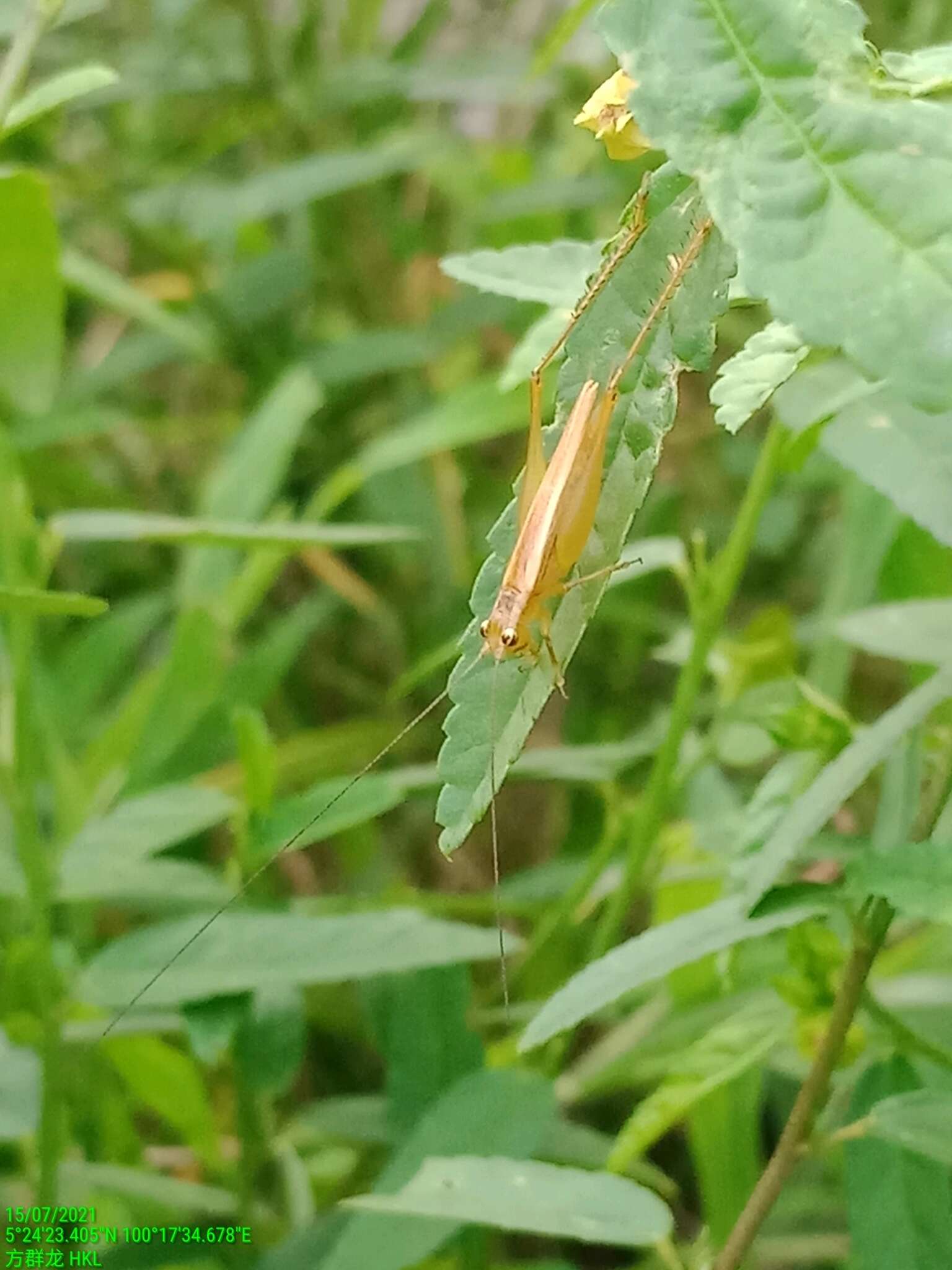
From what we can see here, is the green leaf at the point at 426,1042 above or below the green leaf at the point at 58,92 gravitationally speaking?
below

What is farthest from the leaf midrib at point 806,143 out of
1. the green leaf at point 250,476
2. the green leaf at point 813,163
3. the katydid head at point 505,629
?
the green leaf at point 250,476

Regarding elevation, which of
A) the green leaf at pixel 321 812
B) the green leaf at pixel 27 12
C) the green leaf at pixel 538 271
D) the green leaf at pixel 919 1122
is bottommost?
the green leaf at pixel 321 812

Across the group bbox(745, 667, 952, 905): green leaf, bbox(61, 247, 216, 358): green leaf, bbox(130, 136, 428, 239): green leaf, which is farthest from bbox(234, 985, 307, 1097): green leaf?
bbox(130, 136, 428, 239): green leaf

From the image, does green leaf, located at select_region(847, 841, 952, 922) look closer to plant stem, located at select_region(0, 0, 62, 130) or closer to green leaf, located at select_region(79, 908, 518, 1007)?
green leaf, located at select_region(79, 908, 518, 1007)

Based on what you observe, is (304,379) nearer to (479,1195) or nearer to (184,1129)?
(184,1129)

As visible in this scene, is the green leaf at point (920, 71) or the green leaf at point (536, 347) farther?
the green leaf at point (536, 347)

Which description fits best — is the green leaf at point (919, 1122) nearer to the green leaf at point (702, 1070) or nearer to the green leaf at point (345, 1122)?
the green leaf at point (702, 1070)

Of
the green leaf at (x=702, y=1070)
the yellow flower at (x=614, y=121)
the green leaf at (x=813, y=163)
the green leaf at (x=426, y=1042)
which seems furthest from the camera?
the green leaf at (x=426, y=1042)

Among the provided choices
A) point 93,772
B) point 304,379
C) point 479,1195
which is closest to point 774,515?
point 304,379
